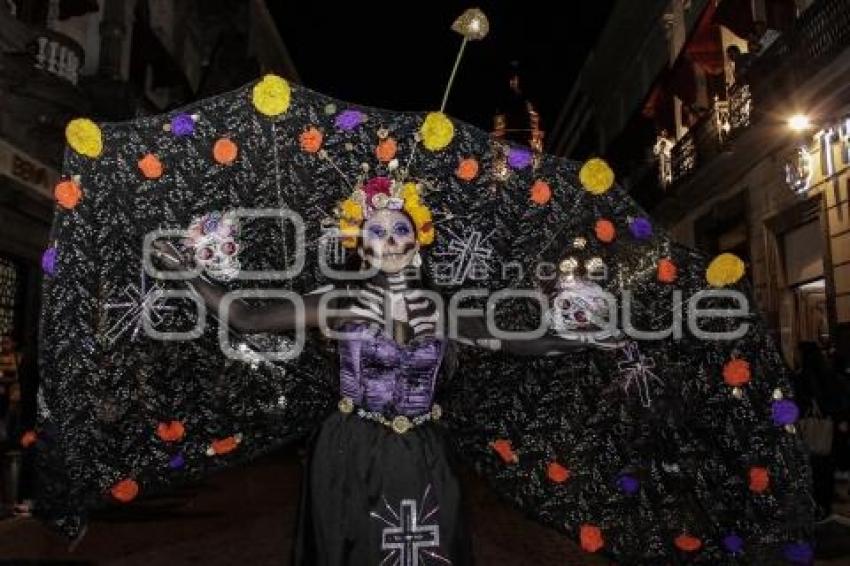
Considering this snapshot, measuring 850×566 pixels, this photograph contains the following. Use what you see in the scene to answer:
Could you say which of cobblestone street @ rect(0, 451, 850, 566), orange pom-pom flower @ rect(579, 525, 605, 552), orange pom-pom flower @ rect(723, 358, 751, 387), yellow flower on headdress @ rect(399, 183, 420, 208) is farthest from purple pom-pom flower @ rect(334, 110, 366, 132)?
cobblestone street @ rect(0, 451, 850, 566)

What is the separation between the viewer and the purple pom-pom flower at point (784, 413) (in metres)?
4.02

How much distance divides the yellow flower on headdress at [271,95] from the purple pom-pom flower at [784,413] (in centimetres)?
285

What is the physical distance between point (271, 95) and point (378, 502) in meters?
1.94

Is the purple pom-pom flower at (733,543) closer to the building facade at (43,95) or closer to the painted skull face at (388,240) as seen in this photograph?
the painted skull face at (388,240)

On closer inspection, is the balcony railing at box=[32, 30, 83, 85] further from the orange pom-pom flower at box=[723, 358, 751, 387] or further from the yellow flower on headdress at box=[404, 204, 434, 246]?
the orange pom-pom flower at box=[723, 358, 751, 387]

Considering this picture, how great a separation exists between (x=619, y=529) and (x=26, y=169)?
1444cm

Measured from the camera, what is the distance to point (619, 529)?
13.7ft

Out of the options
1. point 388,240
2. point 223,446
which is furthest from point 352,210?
point 223,446

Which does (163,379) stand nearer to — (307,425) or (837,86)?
(307,425)

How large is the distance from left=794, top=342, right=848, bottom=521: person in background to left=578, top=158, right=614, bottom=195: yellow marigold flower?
5.34m

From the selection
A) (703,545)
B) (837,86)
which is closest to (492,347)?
(703,545)

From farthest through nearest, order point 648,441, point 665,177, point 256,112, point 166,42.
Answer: point 166,42 → point 665,177 → point 648,441 → point 256,112

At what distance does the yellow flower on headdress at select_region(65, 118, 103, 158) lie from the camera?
369 cm

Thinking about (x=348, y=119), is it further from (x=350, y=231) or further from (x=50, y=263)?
(x=50, y=263)
